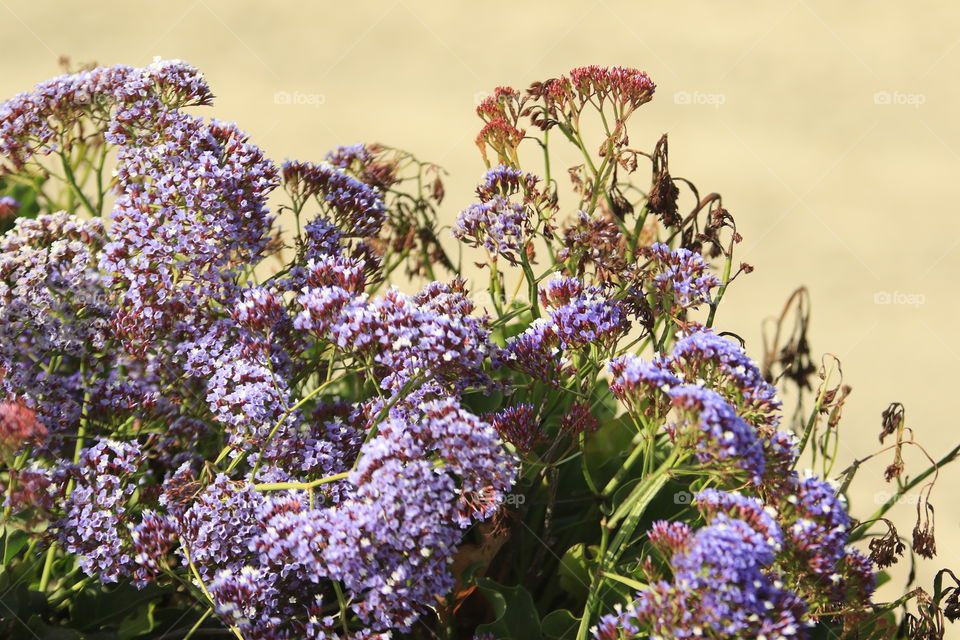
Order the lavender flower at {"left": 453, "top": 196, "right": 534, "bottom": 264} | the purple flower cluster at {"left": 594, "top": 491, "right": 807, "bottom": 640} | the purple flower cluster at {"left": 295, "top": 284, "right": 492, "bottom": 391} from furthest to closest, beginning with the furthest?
the lavender flower at {"left": 453, "top": 196, "right": 534, "bottom": 264} → the purple flower cluster at {"left": 295, "top": 284, "right": 492, "bottom": 391} → the purple flower cluster at {"left": 594, "top": 491, "right": 807, "bottom": 640}

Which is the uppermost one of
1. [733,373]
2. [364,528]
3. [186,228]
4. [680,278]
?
[680,278]

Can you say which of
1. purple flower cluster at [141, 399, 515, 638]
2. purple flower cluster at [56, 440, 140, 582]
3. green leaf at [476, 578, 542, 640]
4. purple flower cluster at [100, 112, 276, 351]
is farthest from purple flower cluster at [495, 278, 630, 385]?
purple flower cluster at [56, 440, 140, 582]

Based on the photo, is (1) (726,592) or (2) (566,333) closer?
(1) (726,592)

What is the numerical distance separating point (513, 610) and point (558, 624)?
3.9 inches

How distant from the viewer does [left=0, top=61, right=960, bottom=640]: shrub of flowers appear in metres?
1.60

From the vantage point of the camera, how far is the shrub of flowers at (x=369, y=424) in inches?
63.1

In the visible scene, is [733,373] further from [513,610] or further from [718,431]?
[513,610]

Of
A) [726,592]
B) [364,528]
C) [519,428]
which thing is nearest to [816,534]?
[726,592]

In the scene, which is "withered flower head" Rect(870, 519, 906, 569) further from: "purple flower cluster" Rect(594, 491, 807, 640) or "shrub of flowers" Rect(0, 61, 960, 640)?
"purple flower cluster" Rect(594, 491, 807, 640)

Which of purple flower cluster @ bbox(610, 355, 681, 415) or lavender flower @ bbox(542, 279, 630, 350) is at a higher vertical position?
lavender flower @ bbox(542, 279, 630, 350)

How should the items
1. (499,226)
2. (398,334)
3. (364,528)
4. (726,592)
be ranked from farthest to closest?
(499,226), (398,334), (364,528), (726,592)

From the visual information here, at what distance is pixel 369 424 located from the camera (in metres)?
1.89

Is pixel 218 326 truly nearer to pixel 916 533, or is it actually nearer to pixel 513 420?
pixel 513 420

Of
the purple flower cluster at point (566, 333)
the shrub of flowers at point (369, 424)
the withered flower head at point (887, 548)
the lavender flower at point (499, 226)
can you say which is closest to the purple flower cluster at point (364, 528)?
the shrub of flowers at point (369, 424)
